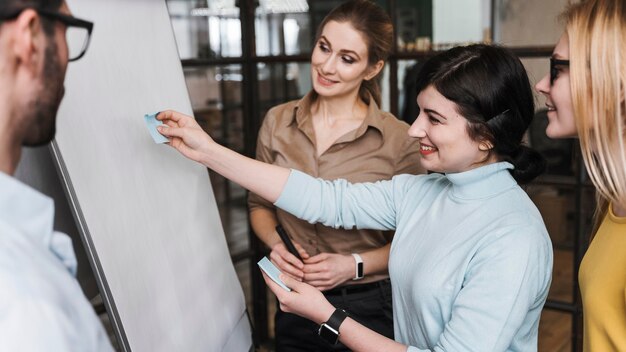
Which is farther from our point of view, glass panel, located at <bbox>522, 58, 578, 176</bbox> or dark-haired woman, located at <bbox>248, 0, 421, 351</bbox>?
glass panel, located at <bbox>522, 58, 578, 176</bbox>

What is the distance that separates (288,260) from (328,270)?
0.11m

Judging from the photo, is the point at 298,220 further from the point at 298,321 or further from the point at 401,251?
the point at 401,251

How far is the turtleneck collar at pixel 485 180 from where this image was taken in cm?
145

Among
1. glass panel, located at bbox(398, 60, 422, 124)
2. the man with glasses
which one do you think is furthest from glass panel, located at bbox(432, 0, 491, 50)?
the man with glasses

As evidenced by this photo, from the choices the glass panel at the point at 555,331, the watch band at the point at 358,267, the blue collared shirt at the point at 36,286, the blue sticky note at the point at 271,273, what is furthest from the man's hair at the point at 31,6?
the glass panel at the point at 555,331

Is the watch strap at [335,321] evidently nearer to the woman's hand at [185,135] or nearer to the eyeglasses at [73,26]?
the woman's hand at [185,135]

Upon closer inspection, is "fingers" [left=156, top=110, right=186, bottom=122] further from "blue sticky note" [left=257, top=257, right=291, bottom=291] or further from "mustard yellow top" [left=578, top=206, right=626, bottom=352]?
"mustard yellow top" [left=578, top=206, right=626, bottom=352]

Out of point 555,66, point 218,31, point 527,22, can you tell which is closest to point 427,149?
point 555,66

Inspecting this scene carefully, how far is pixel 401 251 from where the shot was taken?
154 cm

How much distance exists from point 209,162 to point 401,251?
18.7 inches

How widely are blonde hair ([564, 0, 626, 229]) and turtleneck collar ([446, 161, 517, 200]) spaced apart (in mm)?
225

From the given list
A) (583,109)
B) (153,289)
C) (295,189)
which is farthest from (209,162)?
(583,109)

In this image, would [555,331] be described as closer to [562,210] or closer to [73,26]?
[562,210]

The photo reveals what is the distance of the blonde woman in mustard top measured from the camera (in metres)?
1.19
